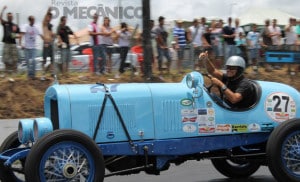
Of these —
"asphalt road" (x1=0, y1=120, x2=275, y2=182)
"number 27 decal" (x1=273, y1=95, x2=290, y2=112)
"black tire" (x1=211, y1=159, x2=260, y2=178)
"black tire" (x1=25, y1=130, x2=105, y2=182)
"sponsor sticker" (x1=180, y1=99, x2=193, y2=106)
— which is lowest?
"asphalt road" (x1=0, y1=120, x2=275, y2=182)

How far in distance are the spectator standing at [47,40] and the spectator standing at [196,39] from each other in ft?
11.9

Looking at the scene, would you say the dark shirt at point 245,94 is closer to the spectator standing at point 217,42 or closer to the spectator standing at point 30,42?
the spectator standing at point 30,42

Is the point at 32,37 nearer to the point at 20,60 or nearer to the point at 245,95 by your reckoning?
the point at 20,60

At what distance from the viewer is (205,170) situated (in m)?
8.03

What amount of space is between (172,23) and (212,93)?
8225mm

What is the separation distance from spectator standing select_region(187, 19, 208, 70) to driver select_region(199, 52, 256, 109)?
7202 mm

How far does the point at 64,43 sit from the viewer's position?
12977mm

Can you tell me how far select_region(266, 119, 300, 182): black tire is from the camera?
6.16 meters

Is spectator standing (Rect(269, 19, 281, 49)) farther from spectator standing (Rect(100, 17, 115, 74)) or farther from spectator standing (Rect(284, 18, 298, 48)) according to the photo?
spectator standing (Rect(100, 17, 115, 74))

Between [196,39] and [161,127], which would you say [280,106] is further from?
[196,39]

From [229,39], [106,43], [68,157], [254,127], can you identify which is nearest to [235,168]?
[254,127]

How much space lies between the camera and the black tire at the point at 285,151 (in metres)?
6.16

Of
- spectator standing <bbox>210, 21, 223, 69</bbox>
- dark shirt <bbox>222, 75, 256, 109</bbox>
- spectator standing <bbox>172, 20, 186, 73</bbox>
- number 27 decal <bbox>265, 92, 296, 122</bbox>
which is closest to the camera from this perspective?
dark shirt <bbox>222, 75, 256, 109</bbox>

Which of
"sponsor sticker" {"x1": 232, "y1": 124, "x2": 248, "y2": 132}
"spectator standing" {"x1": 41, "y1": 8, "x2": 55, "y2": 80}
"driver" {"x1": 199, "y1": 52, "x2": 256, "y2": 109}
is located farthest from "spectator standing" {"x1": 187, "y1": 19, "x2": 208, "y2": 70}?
"sponsor sticker" {"x1": 232, "y1": 124, "x2": 248, "y2": 132}
